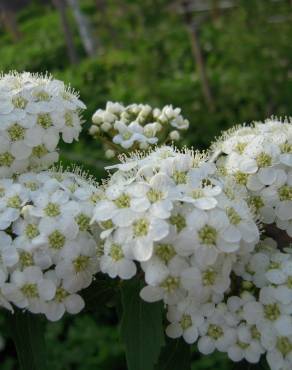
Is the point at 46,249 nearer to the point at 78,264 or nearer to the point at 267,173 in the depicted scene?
the point at 78,264

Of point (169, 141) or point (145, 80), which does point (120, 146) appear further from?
point (145, 80)

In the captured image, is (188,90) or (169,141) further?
(188,90)

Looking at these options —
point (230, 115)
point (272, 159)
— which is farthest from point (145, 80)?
point (272, 159)

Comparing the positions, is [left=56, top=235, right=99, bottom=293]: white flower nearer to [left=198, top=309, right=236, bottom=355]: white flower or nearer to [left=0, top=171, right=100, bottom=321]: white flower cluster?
[left=0, top=171, right=100, bottom=321]: white flower cluster

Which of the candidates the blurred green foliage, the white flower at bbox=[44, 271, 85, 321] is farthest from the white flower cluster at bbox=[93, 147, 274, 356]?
the blurred green foliage

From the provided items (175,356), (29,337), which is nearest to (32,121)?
(29,337)

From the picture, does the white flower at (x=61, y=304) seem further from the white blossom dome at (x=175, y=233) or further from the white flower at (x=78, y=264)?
the white blossom dome at (x=175, y=233)
